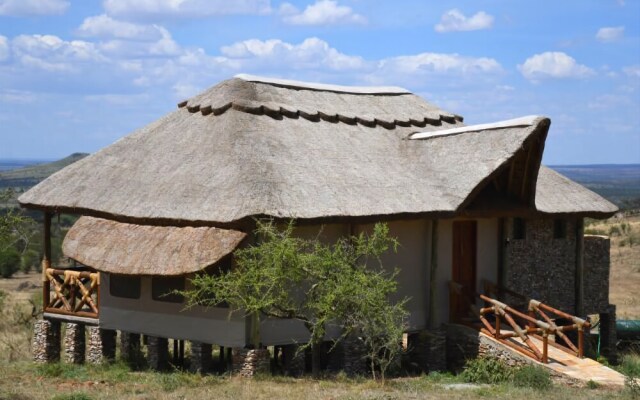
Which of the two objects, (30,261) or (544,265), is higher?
(544,265)

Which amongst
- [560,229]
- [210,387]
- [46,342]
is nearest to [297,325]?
[210,387]

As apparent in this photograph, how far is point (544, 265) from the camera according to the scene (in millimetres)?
21562

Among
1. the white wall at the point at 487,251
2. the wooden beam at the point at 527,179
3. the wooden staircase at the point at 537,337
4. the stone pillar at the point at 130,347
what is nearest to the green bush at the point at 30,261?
the stone pillar at the point at 130,347

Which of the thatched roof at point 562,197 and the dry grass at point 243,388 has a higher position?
the thatched roof at point 562,197

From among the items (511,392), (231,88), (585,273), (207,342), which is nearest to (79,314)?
(207,342)

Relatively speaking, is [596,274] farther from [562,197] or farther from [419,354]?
[419,354]

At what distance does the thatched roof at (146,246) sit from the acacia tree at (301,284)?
34cm

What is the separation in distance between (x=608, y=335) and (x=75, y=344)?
37.7 ft

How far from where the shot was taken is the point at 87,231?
1869cm

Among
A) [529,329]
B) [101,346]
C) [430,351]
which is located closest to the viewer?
[529,329]

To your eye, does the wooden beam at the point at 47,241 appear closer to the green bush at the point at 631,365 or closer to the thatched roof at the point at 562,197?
the thatched roof at the point at 562,197

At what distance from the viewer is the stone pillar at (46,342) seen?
20.0 m

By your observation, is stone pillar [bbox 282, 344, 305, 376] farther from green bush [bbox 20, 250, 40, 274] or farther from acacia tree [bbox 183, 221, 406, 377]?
green bush [bbox 20, 250, 40, 274]

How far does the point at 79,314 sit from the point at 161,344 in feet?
6.33
